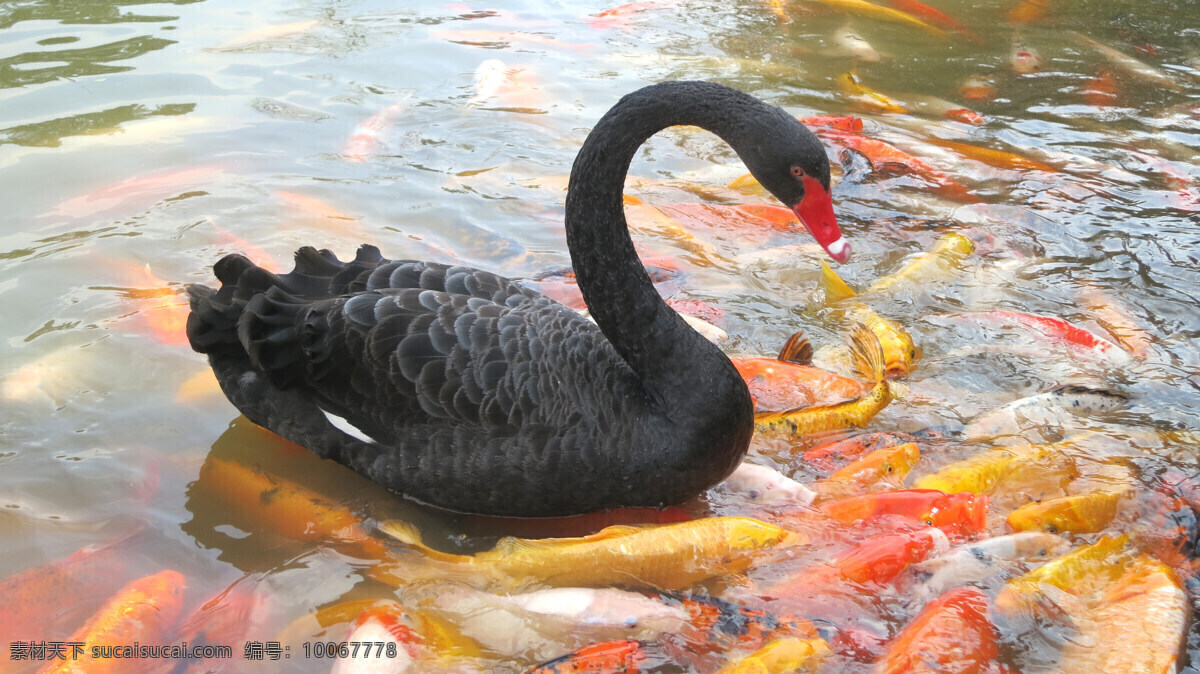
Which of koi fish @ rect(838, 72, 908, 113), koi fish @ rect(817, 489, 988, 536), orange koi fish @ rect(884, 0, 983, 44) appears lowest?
koi fish @ rect(817, 489, 988, 536)

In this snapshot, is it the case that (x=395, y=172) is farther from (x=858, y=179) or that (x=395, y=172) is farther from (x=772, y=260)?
(x=858, y=179)

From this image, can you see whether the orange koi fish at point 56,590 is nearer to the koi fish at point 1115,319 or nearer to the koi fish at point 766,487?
the koi fish at point 766,487

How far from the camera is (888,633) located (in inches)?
112

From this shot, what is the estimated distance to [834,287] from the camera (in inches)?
181

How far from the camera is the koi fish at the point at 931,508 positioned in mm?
3135

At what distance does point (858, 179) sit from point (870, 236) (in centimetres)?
70

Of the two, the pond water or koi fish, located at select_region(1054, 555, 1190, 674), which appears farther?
the pond water

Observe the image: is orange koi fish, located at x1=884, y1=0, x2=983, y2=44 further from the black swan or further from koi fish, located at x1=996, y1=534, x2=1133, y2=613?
koi fish, located at x1=996, y1=534, x2=1133, y2=613

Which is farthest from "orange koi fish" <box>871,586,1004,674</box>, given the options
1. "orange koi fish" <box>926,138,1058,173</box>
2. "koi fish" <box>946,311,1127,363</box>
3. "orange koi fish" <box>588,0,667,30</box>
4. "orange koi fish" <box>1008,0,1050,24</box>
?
"orange koi fish" <box>1008,0,1050,24</box>

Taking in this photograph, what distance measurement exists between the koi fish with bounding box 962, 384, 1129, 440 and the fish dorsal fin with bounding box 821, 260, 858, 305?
3.22 ft

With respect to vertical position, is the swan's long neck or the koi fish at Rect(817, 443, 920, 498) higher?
the swan's long neck

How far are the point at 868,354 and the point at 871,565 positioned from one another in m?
1.25

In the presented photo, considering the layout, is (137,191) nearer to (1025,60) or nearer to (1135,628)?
(1135,628)

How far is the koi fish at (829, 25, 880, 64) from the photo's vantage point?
27.1 feet
